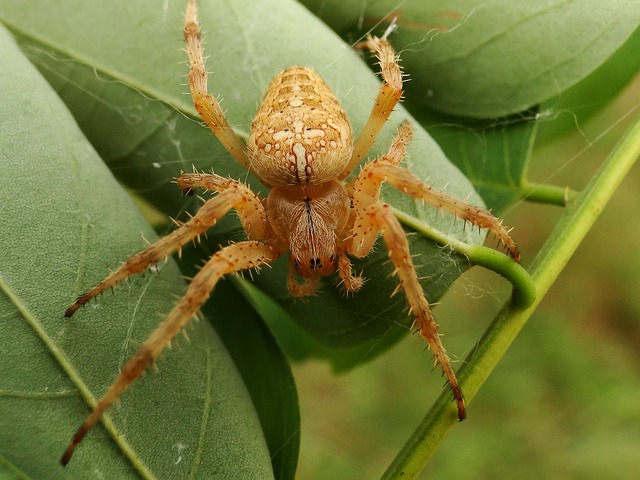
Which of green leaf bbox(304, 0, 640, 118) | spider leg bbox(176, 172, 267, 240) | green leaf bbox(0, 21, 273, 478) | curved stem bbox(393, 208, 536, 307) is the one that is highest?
green leaf bbox(304, 0, 640, 118)

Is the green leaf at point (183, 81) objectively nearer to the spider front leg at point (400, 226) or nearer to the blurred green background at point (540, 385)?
the spider front leg at point (400, 226)

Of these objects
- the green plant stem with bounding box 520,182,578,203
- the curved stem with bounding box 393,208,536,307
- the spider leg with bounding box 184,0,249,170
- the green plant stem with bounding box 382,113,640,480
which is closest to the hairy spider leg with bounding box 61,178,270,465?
the spider leg with bounding box 184,0,249,170

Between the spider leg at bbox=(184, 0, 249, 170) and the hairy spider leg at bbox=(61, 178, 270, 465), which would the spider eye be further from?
the spider leg at bbox=(184, 0, 249, 170)

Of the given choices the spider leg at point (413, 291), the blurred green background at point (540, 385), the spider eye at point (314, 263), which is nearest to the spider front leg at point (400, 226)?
the spider leg at point (413, 291)

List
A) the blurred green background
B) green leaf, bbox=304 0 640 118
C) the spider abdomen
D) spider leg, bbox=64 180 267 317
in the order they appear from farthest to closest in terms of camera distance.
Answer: the blurred green background
green leaf, bbox=304 0 640 118
the spider abdomen
spider leg, bbox=64 180 267 317

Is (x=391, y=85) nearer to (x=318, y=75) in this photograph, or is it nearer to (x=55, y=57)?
(x=318, y=75)

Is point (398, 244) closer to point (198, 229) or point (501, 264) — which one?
point (501, 264)

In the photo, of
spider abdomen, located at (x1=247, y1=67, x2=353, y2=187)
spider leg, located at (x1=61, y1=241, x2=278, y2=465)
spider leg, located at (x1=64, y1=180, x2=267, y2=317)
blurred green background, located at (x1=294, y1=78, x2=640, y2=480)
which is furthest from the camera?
blurred green background, located at (x1=294, y1=78, x2=640, y2=480)
